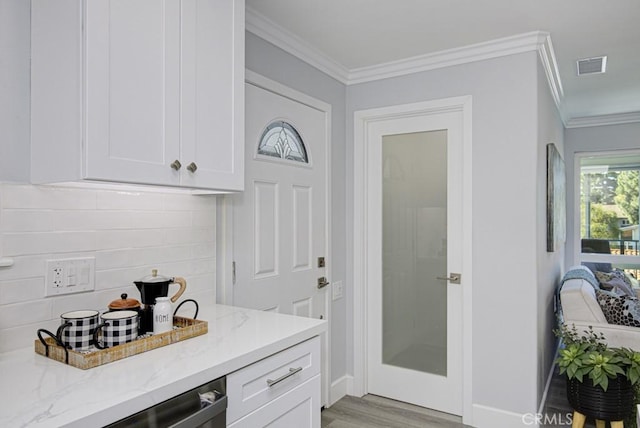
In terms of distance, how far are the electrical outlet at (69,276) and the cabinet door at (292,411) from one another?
0.75m

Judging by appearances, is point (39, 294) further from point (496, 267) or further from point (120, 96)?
point (496, 267)

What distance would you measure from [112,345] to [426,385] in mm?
2393

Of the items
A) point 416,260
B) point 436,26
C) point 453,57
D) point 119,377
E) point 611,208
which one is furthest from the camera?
point 611,208

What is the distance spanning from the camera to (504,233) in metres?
2.79

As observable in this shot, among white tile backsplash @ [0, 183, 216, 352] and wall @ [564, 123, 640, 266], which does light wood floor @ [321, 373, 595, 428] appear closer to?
white tile backsplash @ [0, 183, 216, 352]

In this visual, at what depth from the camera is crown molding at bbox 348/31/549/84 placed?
2.71m

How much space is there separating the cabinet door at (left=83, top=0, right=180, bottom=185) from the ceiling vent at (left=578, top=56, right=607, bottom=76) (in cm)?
303

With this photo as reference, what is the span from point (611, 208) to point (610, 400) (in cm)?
355

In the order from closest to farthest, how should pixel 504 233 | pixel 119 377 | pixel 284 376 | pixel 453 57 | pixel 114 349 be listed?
pixel 119 377 → pixel 114 349 → pixel 284 376 → pixel 504 233 → pixel 453 57

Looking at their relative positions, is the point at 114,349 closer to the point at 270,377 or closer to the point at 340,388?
the point at 270,377

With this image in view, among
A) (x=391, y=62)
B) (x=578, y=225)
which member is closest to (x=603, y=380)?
(x=391, y=62)

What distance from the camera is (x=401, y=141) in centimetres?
325

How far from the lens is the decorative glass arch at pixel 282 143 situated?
2582 millimetres

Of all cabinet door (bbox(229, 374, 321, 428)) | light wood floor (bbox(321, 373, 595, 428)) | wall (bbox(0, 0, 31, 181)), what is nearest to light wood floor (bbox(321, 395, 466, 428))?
light wood floor (bbox(321, 373, 595, 428))
